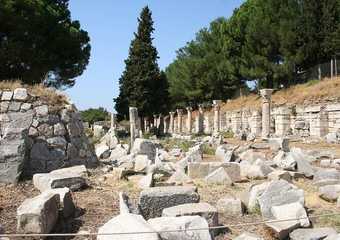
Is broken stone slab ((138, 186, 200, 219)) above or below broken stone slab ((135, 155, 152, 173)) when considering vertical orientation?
below

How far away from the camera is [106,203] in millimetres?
7004

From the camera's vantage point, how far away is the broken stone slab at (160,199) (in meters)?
6.12

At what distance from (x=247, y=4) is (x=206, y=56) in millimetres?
10095

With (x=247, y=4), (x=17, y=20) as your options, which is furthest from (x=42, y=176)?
(x=247, y=4)

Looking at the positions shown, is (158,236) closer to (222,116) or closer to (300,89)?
(300,89)

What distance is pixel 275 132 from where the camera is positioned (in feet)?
95.8

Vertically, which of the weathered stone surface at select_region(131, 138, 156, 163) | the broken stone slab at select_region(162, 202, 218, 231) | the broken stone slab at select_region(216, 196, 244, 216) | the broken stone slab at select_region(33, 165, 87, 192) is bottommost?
the broken stone slab at select_region(216, 196, 244, 216)

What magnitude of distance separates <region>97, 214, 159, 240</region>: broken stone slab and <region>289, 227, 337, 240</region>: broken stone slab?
5.92 ft

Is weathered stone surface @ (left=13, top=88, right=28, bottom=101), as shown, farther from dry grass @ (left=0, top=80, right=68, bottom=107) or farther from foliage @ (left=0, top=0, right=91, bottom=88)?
foliage @ (left=0, top=0, right=91, bottom=88)

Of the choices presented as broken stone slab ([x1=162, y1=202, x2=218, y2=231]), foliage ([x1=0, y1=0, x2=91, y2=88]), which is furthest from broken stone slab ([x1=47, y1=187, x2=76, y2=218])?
foliage ([x1=0, y1=0, x2=91, y2=88])

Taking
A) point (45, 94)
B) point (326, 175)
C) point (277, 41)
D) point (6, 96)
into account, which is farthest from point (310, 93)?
point (6, 96)

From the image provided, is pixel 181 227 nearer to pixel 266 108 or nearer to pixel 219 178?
pixel 219 178

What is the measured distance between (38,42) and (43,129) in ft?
58.6

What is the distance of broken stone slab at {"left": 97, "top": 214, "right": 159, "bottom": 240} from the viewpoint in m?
4.41
